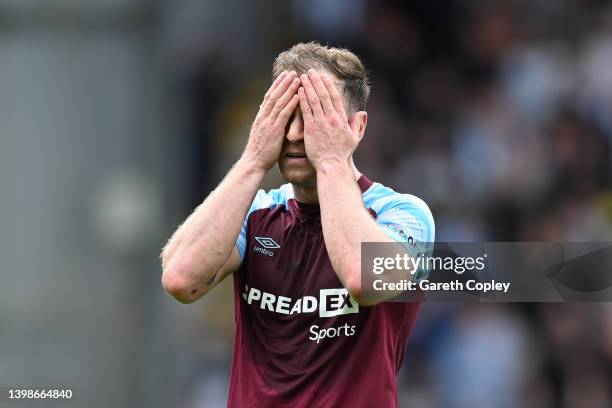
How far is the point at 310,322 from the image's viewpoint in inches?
184

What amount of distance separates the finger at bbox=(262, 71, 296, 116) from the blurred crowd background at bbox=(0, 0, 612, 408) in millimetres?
5200

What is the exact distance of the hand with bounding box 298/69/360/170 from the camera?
15.3ft

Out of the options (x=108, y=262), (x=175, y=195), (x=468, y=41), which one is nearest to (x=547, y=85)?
(x=468, y=41)

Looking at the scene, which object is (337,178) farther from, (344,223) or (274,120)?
(274,120)

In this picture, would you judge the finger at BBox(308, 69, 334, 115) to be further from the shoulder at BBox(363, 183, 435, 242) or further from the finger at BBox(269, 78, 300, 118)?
the shoulder at BBox(363, 183, 435, 242)

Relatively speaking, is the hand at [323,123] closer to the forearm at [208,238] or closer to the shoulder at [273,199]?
the forearm at [208,238]

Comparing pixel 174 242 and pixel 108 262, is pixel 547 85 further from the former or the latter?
pixel 174 242

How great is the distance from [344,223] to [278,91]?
27.9 inches

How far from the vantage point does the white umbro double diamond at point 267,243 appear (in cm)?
487

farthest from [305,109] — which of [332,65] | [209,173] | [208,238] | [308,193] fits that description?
[209,173]

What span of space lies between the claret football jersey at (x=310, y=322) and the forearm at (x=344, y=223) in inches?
5.7

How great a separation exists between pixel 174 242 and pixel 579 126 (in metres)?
6.33

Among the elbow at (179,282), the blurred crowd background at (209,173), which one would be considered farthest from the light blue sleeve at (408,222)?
the blurred crowd background at (209,173)

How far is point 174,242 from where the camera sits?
4730 mm
